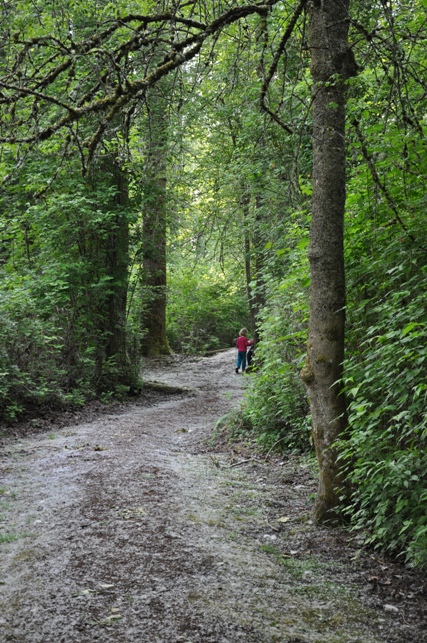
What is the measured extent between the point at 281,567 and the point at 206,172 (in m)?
12.6

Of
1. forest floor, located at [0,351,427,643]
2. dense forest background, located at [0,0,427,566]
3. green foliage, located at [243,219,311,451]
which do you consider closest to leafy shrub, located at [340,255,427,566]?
dense forest background, located at [0,0,427,566]

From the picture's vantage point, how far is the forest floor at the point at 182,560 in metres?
3.22

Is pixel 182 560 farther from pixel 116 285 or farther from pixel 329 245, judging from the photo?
pixel 116 285

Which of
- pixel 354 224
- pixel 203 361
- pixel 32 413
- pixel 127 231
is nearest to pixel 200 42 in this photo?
pixel 354 224

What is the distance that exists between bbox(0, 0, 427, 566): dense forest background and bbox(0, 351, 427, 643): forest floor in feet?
1.47

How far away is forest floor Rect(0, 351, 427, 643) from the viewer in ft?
10.6

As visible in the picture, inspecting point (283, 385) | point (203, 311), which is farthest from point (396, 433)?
point (203, 311)

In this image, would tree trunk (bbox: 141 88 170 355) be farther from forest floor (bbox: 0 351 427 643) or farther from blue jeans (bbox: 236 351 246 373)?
forest floor (bbox: 0 351 427 643)

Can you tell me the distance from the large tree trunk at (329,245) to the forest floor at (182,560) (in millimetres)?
852

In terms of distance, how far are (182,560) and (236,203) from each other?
299 inches

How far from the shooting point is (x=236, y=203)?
10.6 metres

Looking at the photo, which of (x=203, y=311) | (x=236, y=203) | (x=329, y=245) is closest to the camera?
(x=329, y=245)

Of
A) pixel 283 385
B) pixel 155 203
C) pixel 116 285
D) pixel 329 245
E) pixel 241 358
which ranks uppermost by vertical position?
pixel 155 203

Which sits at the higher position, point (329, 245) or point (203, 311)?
point (203, 311)
